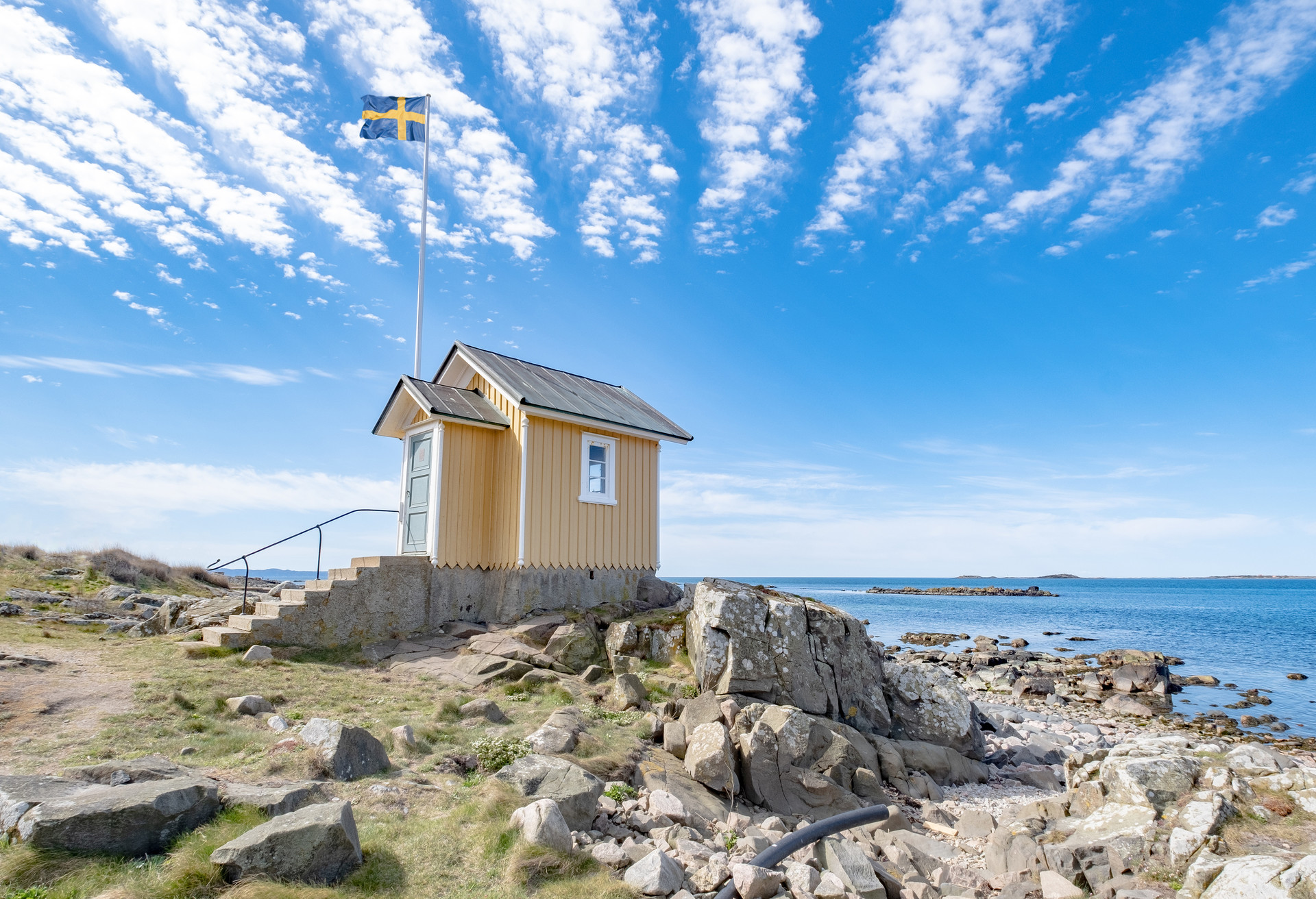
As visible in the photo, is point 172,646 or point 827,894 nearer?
point 827,894

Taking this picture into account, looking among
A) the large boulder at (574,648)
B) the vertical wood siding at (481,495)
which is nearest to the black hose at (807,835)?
the large boulder at (574,648)

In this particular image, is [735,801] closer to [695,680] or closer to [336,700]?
[695,680]

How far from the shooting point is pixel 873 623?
55.5 meters

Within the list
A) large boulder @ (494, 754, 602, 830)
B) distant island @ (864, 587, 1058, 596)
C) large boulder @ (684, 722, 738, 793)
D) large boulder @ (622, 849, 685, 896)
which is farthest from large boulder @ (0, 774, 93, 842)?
distant island @ (864, 587, 1058, 596)

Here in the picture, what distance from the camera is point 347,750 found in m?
7.30

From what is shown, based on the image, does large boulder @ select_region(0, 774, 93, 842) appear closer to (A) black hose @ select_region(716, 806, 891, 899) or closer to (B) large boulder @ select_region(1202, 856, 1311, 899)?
(A) black hose @ select_region(716, 806, 891, 899)

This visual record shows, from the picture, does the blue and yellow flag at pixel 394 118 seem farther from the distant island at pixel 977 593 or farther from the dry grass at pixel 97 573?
the distant island at pixel 977 593

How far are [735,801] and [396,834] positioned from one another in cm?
461

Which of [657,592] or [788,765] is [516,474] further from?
[788,765]

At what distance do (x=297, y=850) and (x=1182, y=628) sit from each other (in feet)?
191

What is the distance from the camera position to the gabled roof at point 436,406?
48.3 ft

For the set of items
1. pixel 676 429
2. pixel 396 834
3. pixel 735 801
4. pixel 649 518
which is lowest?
pixel 735 801

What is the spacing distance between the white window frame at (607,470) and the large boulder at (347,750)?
829 centimetres

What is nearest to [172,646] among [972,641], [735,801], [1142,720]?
[735,801]
